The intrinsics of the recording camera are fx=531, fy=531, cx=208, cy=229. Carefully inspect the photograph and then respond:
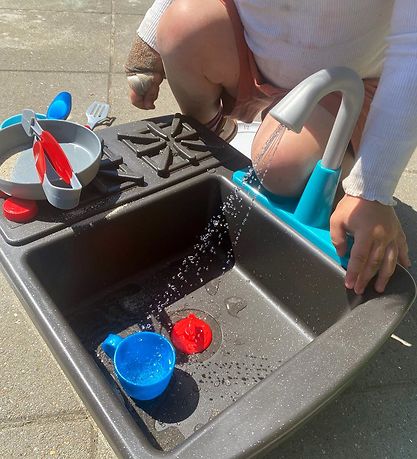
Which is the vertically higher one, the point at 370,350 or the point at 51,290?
the point at 370,350

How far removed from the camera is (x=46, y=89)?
5.71 feet

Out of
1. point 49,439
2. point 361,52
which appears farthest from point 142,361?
point 361,52

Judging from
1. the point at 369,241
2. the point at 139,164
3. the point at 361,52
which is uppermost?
the point at 361,52

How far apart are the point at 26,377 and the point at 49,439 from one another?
5.2 inches

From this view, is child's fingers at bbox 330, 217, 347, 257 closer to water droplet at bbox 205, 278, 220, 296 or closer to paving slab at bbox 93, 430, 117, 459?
water droplet at bbox 205, 278, 220, 296

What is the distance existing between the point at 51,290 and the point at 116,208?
0.19m

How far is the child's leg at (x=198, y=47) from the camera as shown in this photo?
1.12m

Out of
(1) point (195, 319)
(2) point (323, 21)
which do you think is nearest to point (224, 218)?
(1) point (195, 319)

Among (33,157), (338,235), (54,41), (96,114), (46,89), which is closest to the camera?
(338,235)

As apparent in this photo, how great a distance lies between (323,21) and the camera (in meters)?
1.01

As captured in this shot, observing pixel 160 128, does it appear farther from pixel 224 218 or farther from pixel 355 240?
pixel 355 240

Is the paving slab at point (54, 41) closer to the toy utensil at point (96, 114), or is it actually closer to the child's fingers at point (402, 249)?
the toy utensil at point (96, 114)

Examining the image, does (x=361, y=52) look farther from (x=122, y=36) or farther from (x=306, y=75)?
(x=122, y=36)

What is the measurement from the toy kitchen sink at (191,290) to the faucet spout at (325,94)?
0.19 meters
